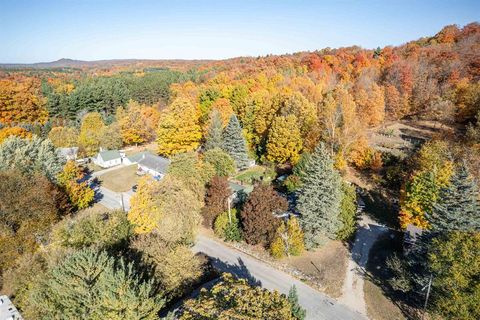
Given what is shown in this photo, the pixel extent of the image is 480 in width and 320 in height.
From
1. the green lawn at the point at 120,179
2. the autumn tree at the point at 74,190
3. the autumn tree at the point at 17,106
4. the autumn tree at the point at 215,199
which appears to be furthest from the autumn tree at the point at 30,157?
the autumn tree at the point at 17,106

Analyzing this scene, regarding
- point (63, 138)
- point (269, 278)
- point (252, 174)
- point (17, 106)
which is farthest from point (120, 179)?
point (17, 106)

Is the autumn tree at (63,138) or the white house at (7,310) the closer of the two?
the white house at (7,310)

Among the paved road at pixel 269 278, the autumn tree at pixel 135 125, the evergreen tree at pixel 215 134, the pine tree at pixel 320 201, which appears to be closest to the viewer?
the paved road at pixel 269 278

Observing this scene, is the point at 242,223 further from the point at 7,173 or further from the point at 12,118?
the point at 12,118

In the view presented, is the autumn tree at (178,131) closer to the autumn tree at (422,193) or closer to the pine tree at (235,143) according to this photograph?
the pine tree at (235,143)

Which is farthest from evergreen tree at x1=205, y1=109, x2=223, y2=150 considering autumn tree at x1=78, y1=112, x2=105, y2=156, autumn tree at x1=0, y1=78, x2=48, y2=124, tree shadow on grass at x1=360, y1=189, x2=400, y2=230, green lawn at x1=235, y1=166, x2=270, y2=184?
autumn tree at x1=0, y1=78, x2=48, y2=124
